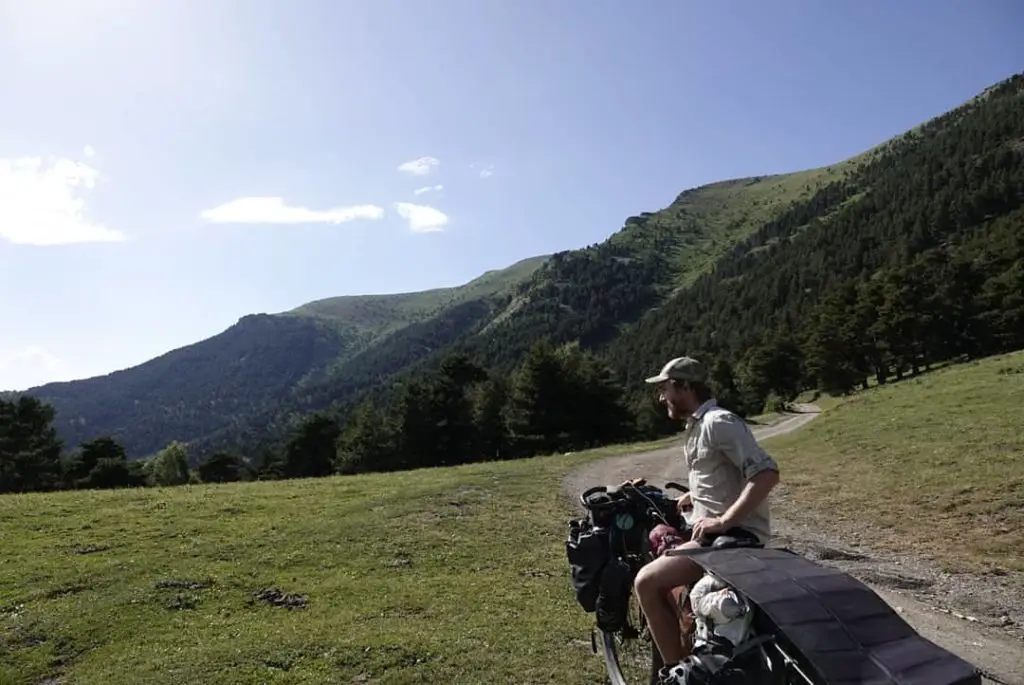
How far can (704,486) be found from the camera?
18.4ft

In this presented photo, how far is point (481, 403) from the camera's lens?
63.4 metres

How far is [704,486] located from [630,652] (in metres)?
2.80

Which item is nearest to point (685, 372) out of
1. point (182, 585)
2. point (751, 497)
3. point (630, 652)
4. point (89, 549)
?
point (751, 497)

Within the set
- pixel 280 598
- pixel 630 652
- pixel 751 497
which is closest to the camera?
pixel 751 497

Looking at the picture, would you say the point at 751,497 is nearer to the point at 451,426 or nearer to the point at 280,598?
the point at 280,598

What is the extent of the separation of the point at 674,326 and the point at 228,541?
183236 millimetres

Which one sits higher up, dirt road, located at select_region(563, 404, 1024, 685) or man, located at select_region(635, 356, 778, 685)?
man, located at select_region(635, 356, 778, 685)

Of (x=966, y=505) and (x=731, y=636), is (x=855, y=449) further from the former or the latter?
(x=731, y=636)

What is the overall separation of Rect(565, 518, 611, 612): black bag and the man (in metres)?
0.96

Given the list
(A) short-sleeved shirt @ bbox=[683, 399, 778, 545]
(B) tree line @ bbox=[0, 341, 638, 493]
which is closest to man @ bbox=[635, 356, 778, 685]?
(A) short-sleeved shirt @ bbox=[683, 399, 778, 545]

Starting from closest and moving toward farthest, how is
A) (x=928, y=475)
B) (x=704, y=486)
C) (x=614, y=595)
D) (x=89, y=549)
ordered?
(x=704, y=486), (x=614, y=595), (x=89, y=549), (x=928, y=475)

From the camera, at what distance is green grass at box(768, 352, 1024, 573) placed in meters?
13.2

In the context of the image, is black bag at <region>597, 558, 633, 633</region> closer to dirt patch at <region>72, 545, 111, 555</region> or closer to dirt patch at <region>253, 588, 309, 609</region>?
dirt patch at <region>253, 588, 309, 609</region>

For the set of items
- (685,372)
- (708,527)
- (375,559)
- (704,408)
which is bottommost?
(375,559)
